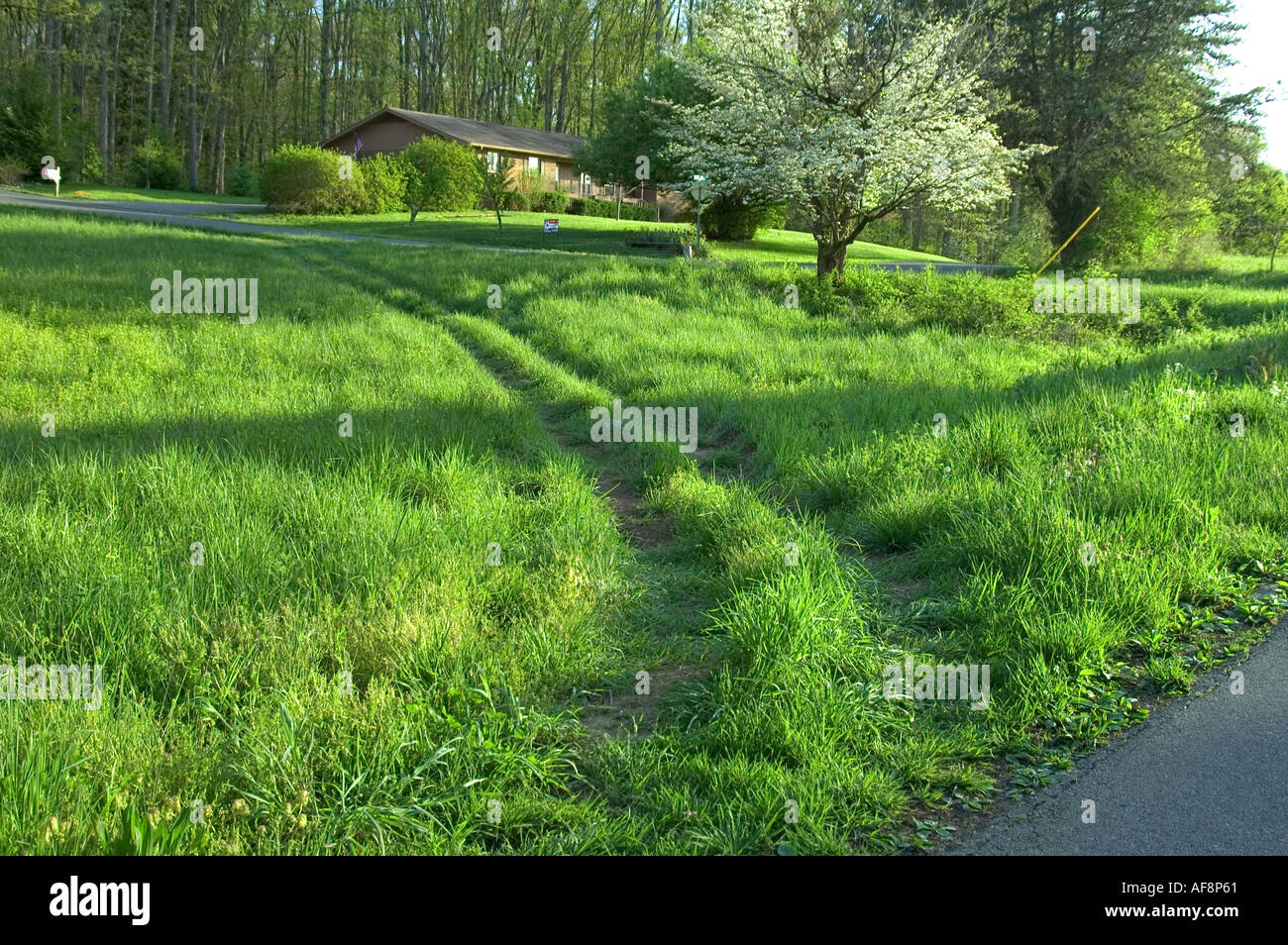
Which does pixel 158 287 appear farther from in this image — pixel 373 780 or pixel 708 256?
pixel 708 256

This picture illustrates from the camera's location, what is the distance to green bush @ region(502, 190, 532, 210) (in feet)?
141

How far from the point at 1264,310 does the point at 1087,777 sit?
761 inches

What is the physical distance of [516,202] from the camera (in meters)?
43.3

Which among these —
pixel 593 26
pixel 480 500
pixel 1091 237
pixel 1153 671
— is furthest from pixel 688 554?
pixel 593 26

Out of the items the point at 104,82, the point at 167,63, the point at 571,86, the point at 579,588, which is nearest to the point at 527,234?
the point at 579,588

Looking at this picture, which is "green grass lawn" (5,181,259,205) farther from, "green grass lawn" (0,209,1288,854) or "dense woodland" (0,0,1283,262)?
"green grass lawn" (0,209,1288,854)

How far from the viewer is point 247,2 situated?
179 ft
